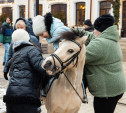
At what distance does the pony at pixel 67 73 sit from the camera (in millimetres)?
2580

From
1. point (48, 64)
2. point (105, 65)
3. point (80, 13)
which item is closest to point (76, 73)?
point (105, 65)

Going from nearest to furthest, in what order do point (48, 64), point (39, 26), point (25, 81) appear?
1. point (48, 64)
2. point (25, 81)
3. point (39, 26)

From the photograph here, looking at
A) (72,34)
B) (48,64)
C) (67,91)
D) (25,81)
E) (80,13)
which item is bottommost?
(67,91)

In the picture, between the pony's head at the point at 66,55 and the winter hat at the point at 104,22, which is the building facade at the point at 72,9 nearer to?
the winter hat at the point at 104,22

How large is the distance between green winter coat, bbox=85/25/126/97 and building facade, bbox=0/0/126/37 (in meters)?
17.2

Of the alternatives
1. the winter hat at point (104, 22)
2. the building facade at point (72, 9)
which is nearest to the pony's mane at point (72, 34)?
the winter hat at point (104, 22)

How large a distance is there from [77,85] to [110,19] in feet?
2.78

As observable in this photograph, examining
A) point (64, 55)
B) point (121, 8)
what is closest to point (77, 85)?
point (64, 55)

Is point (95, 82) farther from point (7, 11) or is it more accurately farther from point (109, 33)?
point (7, 11)

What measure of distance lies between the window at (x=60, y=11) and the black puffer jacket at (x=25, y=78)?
2112 cm

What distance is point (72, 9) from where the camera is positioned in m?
23.8

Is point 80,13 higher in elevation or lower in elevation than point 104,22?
higher

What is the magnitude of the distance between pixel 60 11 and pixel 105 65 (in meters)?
22.6

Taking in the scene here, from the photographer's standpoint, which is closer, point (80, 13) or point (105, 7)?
point (105, 7)
